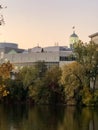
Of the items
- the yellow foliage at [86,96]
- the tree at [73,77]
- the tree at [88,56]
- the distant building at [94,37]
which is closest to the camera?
the tree at [73,77]

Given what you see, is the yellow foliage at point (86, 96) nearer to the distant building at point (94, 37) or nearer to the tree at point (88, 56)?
the tree at point (88, 56)

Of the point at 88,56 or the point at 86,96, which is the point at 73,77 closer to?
the point at 86,96

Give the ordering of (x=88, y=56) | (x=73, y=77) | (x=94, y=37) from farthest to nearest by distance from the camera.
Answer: (x=94, y=37) → (x=88, y=56) → (x=73, y=77)

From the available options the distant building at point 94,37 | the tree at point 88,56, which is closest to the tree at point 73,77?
the tree at point 88,56

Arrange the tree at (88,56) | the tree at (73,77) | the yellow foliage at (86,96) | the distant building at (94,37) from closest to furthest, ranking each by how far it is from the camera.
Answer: the tree at (73,77) < the tree at (88,56) < the yellow foliage at (86,96) < the distant building at (94,37)

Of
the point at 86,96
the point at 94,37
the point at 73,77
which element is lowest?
the point at 86,96

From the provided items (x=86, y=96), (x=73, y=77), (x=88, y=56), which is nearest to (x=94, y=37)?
(x=88, y=56)

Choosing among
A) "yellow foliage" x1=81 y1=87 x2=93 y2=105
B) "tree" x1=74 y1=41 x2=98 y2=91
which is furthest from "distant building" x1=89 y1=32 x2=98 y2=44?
"yellow foliage" x1=81 y1=87 x2=93 y2=105

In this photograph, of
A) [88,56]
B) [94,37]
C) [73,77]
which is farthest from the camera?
[94,37]

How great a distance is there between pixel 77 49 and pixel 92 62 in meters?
3.29

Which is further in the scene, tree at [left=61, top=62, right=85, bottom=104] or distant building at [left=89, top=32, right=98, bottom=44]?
distant building at [left=89, top=32, right=98, bottom=44]

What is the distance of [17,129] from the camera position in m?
36.7

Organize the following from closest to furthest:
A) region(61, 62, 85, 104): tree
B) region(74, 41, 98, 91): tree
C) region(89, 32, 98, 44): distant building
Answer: region(61, 62, 85, 104): tree
region(74, 41, 98, 91): tree
region(89, 32, 98, 44): distant building

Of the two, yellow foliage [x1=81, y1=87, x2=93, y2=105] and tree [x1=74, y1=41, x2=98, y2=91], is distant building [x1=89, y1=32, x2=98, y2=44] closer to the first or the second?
tree [x1=74, y1=41, x2=98, y2=91]
